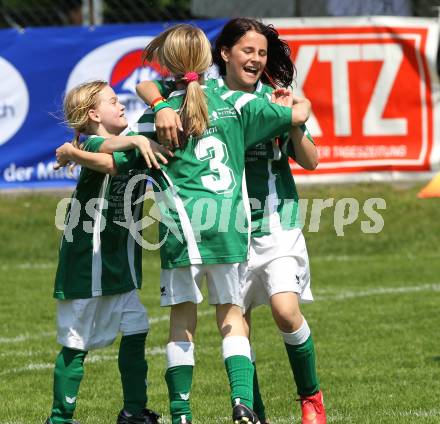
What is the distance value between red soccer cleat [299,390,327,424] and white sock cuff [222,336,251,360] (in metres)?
0.53

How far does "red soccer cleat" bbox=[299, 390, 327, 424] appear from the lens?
16.8 ft

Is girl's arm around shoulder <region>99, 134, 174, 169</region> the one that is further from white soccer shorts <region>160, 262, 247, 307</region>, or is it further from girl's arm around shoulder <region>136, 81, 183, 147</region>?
white soccer shorts <region>160, 262, 247, 307</region>

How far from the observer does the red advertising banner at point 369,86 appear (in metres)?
12.1

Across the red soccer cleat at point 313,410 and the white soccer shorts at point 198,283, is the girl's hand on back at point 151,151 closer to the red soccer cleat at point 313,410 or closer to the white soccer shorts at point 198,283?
the white soccer shorts at point 198,283

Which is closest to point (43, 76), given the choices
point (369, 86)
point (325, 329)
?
point (369, 86)

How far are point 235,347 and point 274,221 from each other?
68cm

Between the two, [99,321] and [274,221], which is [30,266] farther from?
[274,221]

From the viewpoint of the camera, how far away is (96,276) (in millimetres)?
5121

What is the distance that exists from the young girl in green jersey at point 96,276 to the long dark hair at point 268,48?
1.78ft

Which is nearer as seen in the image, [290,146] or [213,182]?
[213,182]

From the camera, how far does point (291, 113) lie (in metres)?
4.84

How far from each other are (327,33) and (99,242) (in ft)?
24.2

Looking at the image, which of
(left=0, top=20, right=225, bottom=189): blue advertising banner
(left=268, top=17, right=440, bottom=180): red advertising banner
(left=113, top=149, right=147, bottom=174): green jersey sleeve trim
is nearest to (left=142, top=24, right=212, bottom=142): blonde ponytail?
(left=113, top=149, right=147, bottom=174): green jersey sleeve trim

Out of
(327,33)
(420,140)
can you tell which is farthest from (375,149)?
(327,33)
